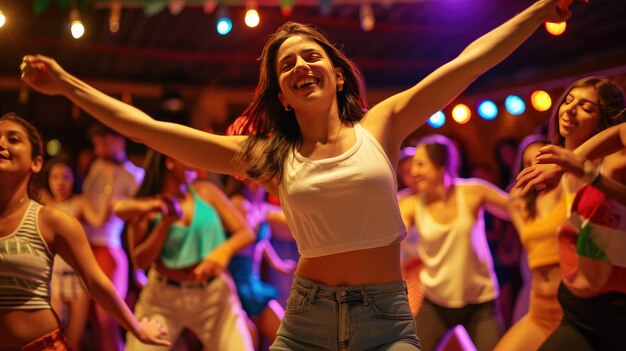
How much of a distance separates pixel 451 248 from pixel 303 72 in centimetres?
241

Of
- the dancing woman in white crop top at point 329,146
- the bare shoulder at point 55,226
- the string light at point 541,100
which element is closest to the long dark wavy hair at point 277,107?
the dancing woman in white crop top at point 329,146

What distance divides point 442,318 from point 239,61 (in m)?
6.76

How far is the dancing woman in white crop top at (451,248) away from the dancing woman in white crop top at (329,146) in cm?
209

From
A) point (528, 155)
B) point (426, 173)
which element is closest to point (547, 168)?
point (528, 155)

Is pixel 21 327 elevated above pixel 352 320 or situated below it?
above

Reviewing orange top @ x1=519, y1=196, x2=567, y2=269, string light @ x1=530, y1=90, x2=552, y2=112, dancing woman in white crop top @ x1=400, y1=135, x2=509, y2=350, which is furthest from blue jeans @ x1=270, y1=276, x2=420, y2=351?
string light @ x1=530, y1=90, x2=552, y2=112

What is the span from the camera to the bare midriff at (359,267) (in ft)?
7.45

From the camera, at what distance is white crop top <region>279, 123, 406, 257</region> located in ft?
7.36

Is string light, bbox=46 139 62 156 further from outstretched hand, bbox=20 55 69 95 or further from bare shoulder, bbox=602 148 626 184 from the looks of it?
bare shoulder, bbox=602 148 626 184

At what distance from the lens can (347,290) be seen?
2244mm

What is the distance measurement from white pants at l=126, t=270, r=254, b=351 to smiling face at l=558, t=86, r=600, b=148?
2.05 m

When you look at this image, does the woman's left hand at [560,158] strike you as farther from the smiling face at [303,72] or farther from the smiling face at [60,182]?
the smiling face at [60,182]

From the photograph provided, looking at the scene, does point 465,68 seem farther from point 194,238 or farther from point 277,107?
point 194,238

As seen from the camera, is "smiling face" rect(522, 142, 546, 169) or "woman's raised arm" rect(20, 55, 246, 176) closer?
"woman's raised arm" rect(20, 55, 246, 176)
